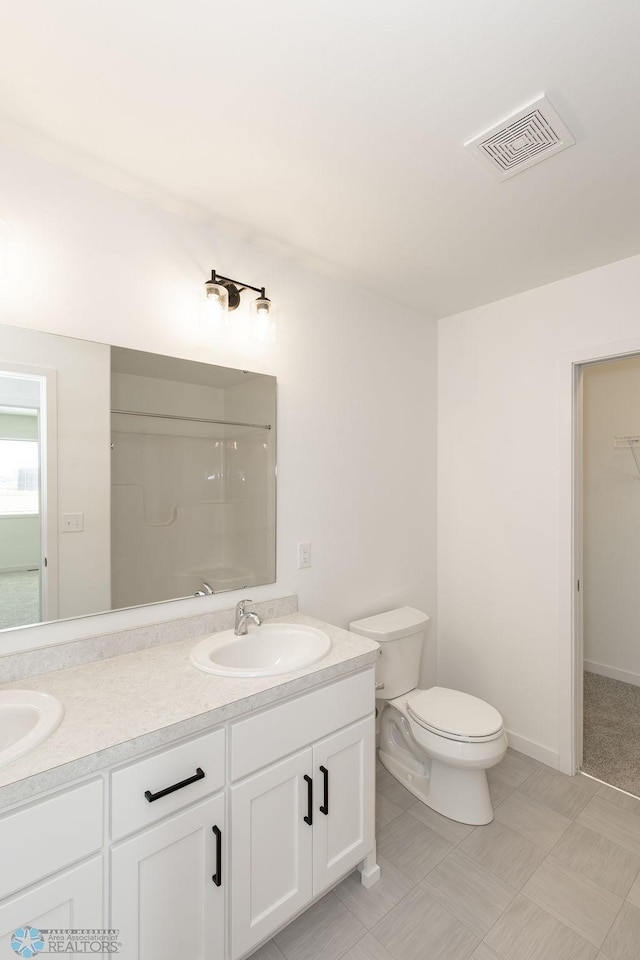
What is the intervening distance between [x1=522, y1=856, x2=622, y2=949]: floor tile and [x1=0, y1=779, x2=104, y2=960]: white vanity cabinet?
57.1 inches

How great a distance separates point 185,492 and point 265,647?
664 millimetres

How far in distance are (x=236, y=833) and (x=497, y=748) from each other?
1149 millimetres

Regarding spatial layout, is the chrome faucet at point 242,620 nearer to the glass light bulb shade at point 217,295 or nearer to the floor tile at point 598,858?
the glass light bulb shade at point 217,295

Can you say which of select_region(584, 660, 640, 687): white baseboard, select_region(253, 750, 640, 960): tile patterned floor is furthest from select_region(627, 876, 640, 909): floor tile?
select_region(584, 660, 640, 687): white baseboard

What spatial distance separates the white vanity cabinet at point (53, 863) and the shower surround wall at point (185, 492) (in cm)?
66

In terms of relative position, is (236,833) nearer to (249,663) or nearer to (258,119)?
(249,663)

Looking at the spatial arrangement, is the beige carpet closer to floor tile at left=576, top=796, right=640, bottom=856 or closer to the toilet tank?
floor tile at left=576, top=796, right=640, bottom=856

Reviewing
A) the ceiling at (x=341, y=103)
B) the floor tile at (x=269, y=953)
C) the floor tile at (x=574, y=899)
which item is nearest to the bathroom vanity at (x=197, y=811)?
the floor tile at (x=269, y=953)

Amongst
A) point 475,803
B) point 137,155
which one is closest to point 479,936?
point 475,803

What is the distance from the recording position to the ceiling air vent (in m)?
1.24

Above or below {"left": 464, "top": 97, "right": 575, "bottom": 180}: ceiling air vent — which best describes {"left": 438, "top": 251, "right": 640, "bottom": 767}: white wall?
below

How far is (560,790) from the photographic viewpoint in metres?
2.11

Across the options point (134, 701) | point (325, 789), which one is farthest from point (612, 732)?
point (134, 701)

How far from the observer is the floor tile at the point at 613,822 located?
71.1 inches
